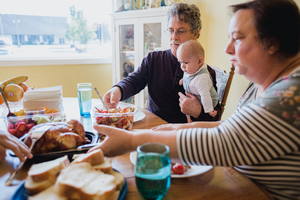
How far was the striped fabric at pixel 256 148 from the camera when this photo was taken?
2.24 feet

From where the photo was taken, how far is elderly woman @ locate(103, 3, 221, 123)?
171 centimetres

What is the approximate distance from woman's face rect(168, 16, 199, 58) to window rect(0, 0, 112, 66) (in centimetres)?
196

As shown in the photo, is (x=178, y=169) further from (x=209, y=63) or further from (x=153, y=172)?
(x=209, y=63)

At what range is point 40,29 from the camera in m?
3.46

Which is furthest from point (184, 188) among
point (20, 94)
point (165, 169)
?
point (20, 94)

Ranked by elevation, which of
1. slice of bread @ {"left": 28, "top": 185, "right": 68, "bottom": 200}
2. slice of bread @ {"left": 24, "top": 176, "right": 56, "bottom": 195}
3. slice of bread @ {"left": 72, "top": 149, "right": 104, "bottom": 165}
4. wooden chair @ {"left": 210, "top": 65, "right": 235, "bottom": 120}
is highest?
wooden chair @ {"left": 210, "top": 65, "right": 235, "bottom": 120}

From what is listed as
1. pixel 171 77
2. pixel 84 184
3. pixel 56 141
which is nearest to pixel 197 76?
pixel 171 77

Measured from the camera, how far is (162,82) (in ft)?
6.12

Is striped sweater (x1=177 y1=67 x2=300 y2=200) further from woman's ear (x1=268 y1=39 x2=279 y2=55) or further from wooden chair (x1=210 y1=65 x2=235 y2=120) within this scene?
wooden chair (x1=210 y1=65 x2=235 y2=120)

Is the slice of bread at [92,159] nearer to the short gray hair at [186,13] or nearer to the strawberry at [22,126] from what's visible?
the strawberry at [22,126]

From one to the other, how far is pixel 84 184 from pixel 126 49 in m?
3.02

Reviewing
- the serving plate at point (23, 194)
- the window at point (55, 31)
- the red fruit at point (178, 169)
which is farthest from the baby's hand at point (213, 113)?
the window at point (55, 31)

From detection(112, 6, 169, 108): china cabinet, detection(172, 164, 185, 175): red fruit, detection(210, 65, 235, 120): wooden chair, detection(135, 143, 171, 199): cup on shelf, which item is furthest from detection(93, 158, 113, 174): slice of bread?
detection(112, 6, 169, 108): china cabinet

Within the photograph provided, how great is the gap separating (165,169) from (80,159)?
0.28 meters
